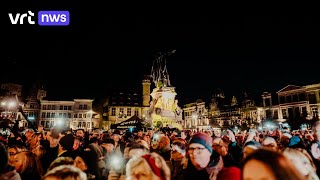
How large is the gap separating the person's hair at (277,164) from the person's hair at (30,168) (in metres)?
3.93

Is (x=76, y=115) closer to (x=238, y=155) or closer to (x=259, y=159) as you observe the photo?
(x=238, y=155)

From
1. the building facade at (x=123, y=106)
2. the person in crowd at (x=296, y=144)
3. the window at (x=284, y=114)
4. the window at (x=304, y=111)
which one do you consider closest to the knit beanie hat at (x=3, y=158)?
the person in crowd at (x=296, y=144)

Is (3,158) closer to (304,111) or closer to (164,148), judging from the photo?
(164,148)

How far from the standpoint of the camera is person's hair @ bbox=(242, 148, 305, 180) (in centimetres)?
194

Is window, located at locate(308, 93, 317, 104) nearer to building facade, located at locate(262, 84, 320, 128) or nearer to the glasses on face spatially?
building facade, located at locate(262, 84, 320, 128)

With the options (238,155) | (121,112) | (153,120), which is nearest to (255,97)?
(121,112)

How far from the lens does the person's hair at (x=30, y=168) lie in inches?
171

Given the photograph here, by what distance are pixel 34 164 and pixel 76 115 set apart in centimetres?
6658

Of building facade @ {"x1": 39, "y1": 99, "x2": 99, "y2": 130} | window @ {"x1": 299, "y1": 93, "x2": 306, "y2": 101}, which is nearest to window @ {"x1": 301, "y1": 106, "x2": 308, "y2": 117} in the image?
window @ {"x1": 299, "y1": 93, "x2": 306, "y2": 101}

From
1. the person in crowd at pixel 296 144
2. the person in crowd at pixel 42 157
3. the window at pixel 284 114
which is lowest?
the person in crowd at pixel 42 157

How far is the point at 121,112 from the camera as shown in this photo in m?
72.5

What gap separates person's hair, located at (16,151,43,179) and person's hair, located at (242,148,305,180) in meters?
3.93

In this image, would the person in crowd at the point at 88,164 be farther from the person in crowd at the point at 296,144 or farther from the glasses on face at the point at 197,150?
the person in crowd at the point at 296,144

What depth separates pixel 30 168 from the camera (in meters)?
4.39
